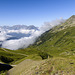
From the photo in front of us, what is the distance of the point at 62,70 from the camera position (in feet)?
64.2

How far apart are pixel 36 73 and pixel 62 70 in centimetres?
596

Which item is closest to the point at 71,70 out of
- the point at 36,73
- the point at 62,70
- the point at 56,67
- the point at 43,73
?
the point at 62,70

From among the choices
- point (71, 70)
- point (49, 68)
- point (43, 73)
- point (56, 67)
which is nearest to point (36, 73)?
point (43, 73)

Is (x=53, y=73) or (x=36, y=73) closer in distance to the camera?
(x=53, y=73)

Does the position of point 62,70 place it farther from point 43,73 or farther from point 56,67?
point 43,73

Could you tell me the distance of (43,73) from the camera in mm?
19578

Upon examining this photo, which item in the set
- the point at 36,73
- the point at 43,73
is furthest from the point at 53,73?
the point at 36,73

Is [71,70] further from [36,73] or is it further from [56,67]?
[36,73]

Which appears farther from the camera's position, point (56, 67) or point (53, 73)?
point (56, 67)

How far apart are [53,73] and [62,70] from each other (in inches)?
90.5

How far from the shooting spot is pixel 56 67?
21078mm

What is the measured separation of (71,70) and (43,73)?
6.24m

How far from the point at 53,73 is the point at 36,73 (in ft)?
13.2

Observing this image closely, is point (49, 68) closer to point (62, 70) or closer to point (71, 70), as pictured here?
point (62, 70)
